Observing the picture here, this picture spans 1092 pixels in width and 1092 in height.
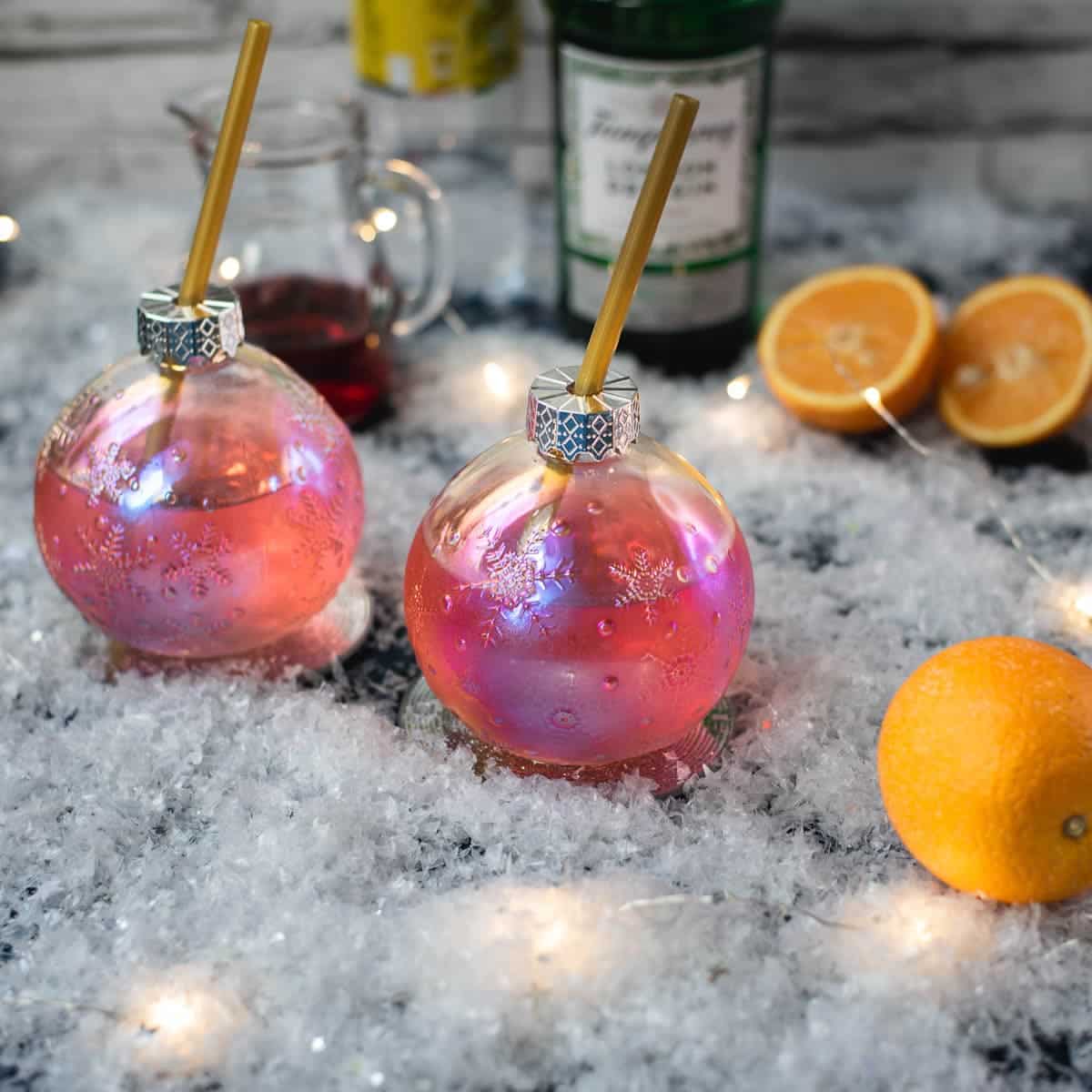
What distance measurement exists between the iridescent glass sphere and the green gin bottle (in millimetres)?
330

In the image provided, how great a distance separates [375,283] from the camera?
0.91 m

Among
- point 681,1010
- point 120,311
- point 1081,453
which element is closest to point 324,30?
point 120,311

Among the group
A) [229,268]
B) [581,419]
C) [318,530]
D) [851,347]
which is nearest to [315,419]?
[318,530]

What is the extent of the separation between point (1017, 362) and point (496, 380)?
0.32 m

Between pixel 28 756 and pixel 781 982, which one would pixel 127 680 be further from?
pixel 781 982

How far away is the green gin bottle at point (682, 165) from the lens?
875 mm

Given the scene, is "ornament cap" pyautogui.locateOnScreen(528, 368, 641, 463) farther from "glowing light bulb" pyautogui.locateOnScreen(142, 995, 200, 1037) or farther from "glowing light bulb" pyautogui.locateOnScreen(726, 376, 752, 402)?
"glowing light bulb" pyautogui.locateOnScreen(726, 376, 752, 402)

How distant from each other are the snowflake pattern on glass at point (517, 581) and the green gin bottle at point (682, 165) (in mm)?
403

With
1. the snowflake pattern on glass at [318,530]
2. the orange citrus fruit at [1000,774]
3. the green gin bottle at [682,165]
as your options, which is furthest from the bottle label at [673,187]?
the orange citrus fruit at [1000,774]

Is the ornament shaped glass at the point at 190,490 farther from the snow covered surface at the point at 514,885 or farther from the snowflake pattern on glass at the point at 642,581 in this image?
the snowflake pattern on glass at the point at 642,581

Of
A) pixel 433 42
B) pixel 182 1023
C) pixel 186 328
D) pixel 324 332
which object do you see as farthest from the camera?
pixel 433 42

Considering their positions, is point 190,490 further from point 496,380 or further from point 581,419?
point 496,380

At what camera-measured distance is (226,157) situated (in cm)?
61

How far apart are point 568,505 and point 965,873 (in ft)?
0.65
